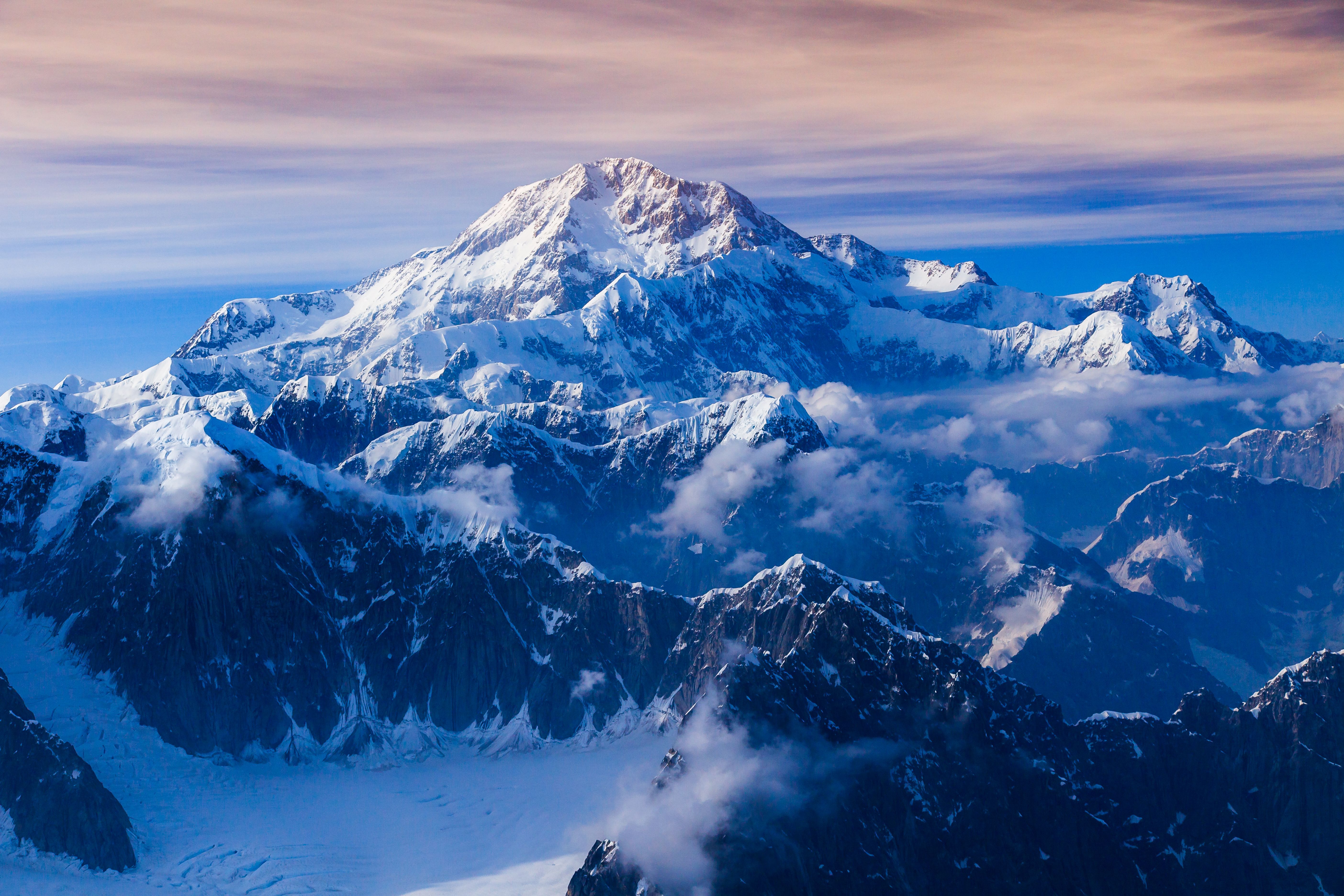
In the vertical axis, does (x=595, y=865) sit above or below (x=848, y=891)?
above

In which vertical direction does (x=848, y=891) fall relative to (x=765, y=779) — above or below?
below

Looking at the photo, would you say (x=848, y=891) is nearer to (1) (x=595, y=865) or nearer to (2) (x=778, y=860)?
(2) (x=778, y=860)

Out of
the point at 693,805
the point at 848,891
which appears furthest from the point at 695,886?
the point at 848,891

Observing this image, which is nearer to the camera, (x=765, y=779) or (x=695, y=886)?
(x=695, y=886)

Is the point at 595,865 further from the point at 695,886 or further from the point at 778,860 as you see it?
the point at 778,860

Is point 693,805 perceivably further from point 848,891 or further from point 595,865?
point 848,891

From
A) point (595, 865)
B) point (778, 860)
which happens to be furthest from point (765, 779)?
point (595, 865)

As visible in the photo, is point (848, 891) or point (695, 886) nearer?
point (695, 886)

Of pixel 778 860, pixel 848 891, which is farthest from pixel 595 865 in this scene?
pixel 848 891
